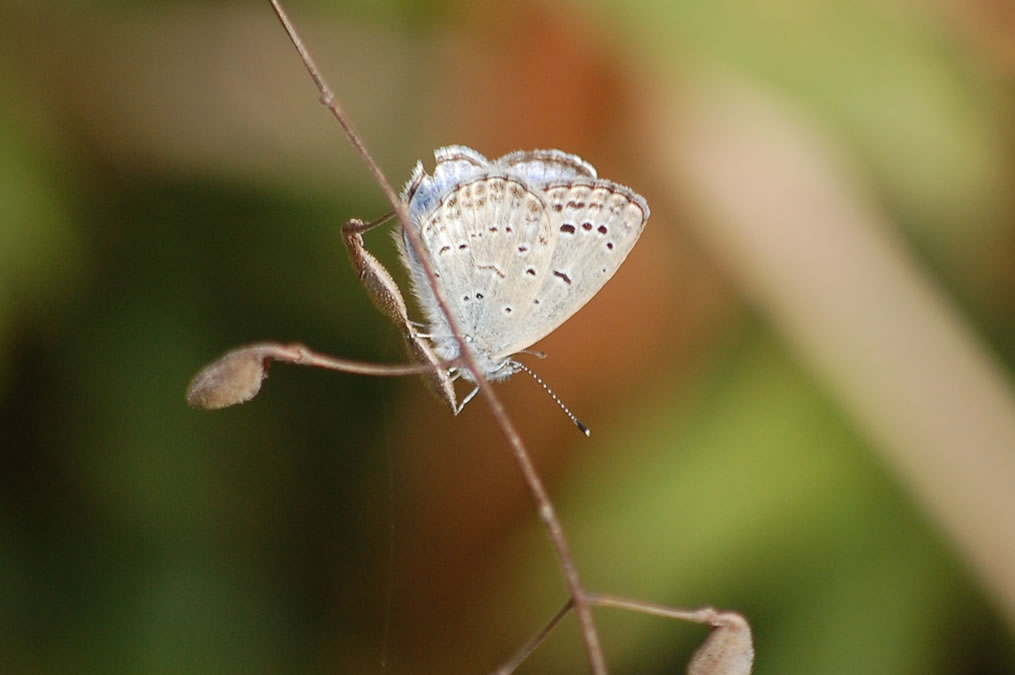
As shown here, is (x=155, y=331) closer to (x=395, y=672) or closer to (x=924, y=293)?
(x=395, y=672)

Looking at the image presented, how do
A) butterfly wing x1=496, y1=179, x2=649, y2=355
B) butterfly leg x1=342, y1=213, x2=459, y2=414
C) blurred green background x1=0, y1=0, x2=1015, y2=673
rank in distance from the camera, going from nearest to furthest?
butterfly leg x1=342, y1=213, x2=459, y2=414 < butterfly wing x1=496, y1=179, x2=649, y2=355 < blurred green background x1=0, y1=0, x2=1015, y2=673

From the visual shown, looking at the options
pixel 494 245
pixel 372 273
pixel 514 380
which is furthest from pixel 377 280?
pixel 514 380

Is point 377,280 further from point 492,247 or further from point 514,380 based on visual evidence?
point 514,380

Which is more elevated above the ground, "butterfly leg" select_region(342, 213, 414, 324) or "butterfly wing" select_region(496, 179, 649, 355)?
"butterfly leg" select_region(342, 213, 414, 324)

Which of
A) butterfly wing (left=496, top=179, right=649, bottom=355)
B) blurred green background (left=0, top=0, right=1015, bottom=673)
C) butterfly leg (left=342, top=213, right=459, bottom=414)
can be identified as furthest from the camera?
blurred green background (left=0, top=0, right=1015, bottom=673)

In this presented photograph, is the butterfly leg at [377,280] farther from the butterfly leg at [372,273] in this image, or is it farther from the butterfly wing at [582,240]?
the butterfly wing at [582,240]

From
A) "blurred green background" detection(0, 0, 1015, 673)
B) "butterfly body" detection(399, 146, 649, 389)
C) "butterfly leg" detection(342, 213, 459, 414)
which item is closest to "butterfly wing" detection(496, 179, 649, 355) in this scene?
"butterfly body" detection(399, 146, 649, 389)

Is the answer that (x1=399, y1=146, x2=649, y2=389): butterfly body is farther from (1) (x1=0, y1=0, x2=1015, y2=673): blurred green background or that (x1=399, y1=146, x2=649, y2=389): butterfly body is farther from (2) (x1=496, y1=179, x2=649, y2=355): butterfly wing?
(1) (x1=0, y1=0, x2=1015, y2=673): blurred green background

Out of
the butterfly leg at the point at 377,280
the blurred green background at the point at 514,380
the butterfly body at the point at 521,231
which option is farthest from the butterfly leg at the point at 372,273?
the blurred green background at the point at 514,380

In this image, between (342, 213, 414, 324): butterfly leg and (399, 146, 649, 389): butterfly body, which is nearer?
(342, 213, 414, 324): butterfly leg
